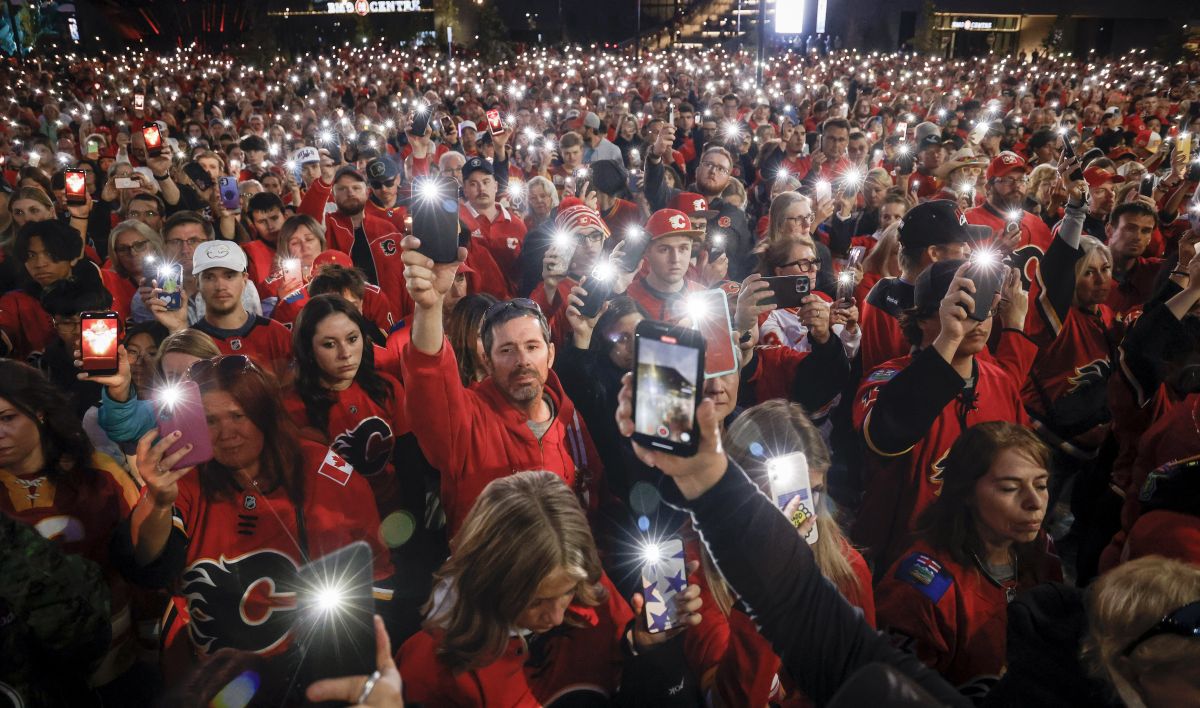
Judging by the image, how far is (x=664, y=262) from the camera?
14.9 ft

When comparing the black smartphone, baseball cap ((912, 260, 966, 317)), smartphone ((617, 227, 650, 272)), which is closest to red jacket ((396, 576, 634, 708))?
baseball cap ((912, 260, 966, 317))

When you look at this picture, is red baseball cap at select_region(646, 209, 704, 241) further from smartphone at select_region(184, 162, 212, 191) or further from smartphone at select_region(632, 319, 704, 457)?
smartphone at select_region(184, 162, 212, 191)

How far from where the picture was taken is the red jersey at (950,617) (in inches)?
94.8

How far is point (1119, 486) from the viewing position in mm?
3680

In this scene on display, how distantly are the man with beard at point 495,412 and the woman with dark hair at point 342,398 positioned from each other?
584mm

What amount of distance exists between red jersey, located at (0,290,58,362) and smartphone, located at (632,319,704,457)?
4.81 meters

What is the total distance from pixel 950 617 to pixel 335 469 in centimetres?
232

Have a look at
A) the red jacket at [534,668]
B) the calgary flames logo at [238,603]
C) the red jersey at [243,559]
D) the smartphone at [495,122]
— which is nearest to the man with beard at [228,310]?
the red jersey at [243,559]

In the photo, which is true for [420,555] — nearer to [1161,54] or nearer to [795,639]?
[795,639]

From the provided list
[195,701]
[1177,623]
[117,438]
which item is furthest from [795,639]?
[117,438]

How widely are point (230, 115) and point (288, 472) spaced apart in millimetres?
16595

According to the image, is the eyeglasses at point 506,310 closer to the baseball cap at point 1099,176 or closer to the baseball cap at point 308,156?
the baseball cap at point 1099,176

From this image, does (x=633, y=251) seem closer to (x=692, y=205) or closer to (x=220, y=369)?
(x=692, y=205)

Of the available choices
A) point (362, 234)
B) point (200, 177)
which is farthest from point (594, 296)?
point (200, 177)
